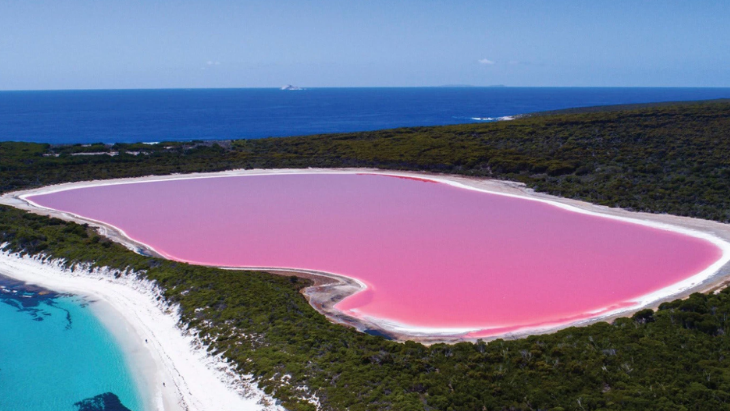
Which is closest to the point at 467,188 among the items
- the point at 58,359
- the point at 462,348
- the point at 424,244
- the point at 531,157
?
the point at 531,157

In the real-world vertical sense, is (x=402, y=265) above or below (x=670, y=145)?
below

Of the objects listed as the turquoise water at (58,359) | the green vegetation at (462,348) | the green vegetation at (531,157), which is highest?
the green vegetation at (531,157)

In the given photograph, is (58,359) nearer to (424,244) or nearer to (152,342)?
(152,342)

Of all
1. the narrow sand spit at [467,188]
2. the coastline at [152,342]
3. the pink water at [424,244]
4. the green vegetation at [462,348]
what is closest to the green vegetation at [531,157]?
the green vegetation at [462,348]

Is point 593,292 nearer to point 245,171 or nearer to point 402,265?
point 402,265

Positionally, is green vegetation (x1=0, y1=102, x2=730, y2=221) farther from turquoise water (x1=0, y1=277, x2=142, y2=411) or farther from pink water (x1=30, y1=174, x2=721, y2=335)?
turquoise water (x1=0, y1=277, x2=142, y2=411)

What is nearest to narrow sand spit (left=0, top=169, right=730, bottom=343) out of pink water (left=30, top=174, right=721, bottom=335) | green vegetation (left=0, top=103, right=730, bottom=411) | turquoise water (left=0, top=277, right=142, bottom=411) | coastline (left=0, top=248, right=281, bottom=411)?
pink water (left=30, top=174, right=721, bottom=335)

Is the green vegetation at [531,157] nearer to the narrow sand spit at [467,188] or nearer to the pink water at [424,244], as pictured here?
the narrow sand spit at [467,188]

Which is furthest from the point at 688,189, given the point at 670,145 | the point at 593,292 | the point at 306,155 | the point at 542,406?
the point at 306,155
